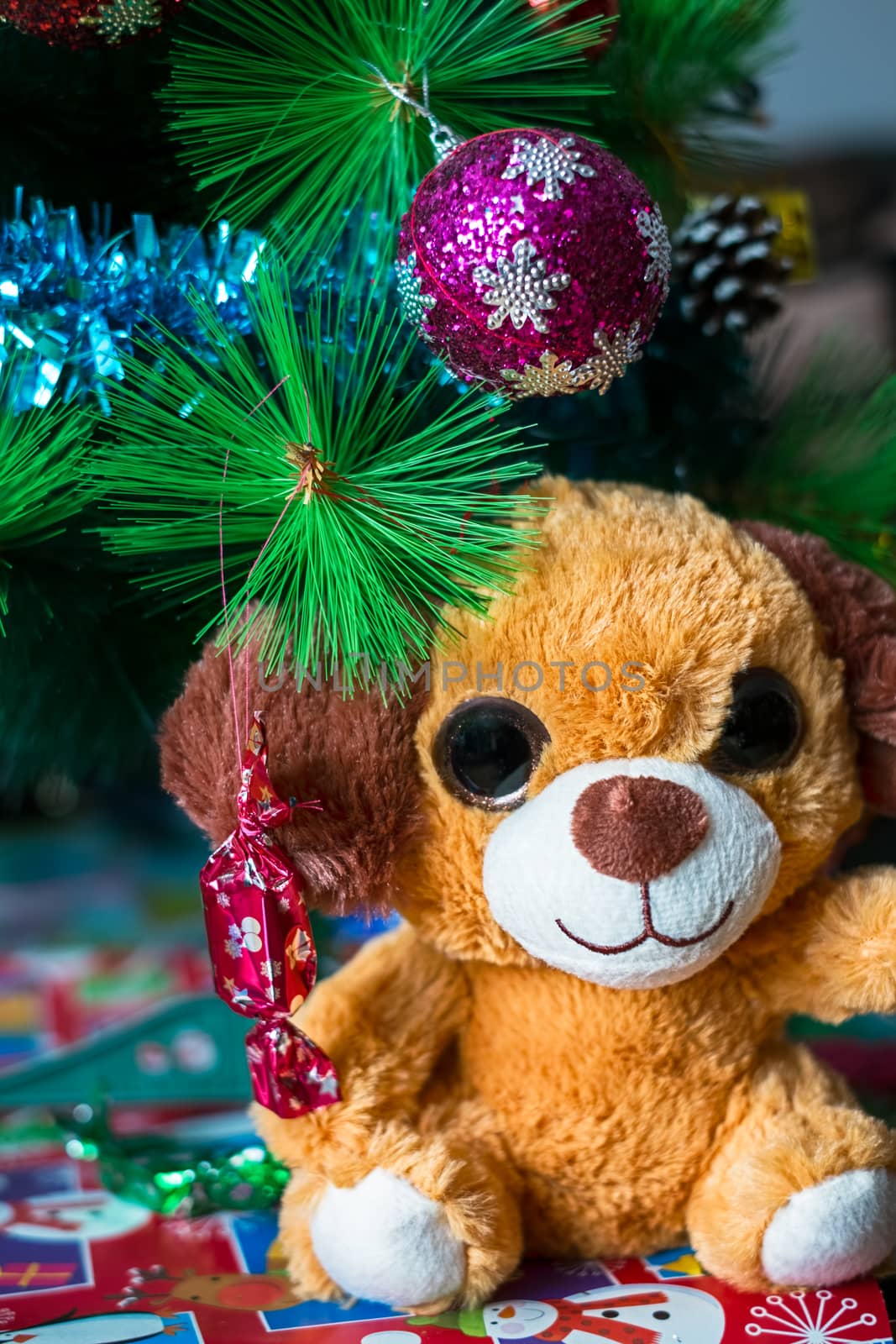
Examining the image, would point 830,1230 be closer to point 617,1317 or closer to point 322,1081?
point 617,1317

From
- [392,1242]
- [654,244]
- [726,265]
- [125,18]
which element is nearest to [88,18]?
[125,18]

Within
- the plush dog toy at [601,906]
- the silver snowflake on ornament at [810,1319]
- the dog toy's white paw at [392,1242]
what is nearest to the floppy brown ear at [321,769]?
the plush dog toy at [601,906]

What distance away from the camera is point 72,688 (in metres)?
0.64

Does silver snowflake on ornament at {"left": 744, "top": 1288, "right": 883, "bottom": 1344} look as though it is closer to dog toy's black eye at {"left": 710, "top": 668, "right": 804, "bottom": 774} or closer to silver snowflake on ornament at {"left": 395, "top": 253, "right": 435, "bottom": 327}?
dog toy's black eye at {"left": 710, "top": 668, "right": 804, "bottom": 774}

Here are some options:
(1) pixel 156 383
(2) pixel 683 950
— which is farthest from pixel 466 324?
(2) pixel 683 950

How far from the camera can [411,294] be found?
448mm

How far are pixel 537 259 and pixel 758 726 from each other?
19 centimetres

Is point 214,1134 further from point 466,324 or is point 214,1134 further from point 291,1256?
point 466,324

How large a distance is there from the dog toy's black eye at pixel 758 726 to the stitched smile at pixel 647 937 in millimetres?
55

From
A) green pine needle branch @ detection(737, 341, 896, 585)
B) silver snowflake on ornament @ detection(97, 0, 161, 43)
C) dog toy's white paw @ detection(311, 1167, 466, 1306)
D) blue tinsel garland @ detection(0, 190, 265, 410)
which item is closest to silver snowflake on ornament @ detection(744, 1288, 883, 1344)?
dog toy's white paw @ detection(311, 1167, 466, 1306)

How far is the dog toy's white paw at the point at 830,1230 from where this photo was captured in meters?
0.49

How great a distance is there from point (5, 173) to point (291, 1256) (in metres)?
0.49

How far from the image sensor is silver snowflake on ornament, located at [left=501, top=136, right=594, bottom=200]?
16.3 inches

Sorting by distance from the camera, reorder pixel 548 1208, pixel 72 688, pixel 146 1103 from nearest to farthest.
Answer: pixel 548 1208
pixel 72 688
pixel 146 1103
